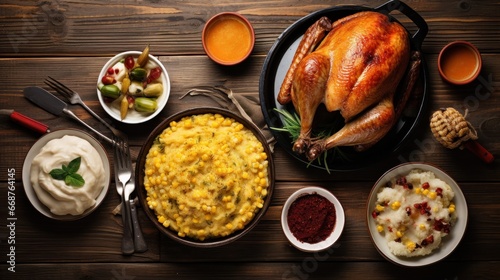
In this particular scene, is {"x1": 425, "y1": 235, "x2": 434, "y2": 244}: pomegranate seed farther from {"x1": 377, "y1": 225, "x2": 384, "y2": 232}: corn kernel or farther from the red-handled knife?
the red-handled knife

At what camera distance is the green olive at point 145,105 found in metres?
3.37

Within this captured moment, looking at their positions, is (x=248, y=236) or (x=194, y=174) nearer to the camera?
(x=194, y=174)

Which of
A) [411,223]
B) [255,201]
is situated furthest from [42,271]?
[411,223]

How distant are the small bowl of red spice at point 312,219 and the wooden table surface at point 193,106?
0.16 m

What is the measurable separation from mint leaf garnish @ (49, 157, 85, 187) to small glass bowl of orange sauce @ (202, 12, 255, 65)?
3.75 feet

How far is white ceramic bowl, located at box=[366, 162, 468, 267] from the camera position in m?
3.40

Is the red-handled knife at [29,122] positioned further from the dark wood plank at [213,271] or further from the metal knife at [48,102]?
the dark wood plank at [213,271]

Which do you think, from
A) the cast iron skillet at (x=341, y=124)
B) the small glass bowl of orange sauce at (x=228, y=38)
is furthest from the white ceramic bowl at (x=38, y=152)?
the cast iron skillet at (x=341, y=124)

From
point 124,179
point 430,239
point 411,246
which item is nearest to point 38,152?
point 124,179

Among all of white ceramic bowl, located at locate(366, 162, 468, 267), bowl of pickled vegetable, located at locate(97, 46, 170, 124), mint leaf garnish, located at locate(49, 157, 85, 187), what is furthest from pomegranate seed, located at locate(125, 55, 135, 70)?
white ceramic bowl, located at locate(366, 162, 468, 267)

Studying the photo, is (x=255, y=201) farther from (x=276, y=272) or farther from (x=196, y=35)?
(x=196, y=35)

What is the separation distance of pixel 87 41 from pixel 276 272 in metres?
2.08

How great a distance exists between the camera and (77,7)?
3.58 m

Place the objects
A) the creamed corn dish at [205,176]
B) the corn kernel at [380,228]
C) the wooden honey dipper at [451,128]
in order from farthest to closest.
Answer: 1. the corn kernel at [380,228]
2. the wooden honey dipper at [451,128]
3. the creamed corn dish at [205,176]
